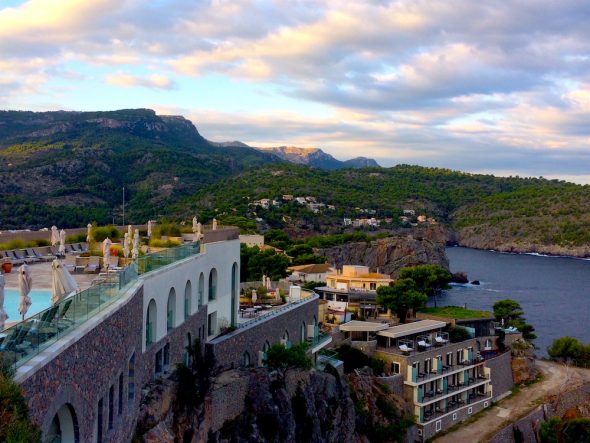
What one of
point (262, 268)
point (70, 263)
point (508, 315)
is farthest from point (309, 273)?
point (70, 263)

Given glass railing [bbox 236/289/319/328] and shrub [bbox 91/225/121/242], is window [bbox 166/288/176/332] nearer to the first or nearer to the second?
glass railing [bbox 236/289/319/328]

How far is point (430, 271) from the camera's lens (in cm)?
5516

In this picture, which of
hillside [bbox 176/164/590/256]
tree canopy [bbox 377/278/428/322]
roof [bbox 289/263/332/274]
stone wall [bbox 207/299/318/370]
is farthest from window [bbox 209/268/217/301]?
hillside [bbox 176/164/590/256]

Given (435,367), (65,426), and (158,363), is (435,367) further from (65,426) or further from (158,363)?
(65,426)

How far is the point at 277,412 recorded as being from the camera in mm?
19625

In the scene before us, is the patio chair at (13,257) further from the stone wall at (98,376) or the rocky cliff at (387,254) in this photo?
the rocky cliff at (387,254)

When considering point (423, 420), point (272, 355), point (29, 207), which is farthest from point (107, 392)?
point (29, 207)

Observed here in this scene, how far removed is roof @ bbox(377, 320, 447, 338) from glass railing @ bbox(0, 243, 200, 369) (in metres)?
22.8

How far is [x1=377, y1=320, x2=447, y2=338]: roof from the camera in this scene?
3462cm

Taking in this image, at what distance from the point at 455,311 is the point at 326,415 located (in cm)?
2386

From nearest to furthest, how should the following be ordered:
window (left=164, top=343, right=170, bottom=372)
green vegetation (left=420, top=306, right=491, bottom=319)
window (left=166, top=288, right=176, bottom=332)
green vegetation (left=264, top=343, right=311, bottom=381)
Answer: window (left=164, top=343, right=170, bottom=372)
window (left=166, top=288, right=176, bottom=332)
green vegetation (left=264, top=343, right=311, bottom=381)
green vegetation (left=420, top=306, right=491, bottom=319)

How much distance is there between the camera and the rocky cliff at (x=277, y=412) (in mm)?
15320

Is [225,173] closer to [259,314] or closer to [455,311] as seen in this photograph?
[455,311]

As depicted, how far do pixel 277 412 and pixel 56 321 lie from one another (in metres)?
11.9
